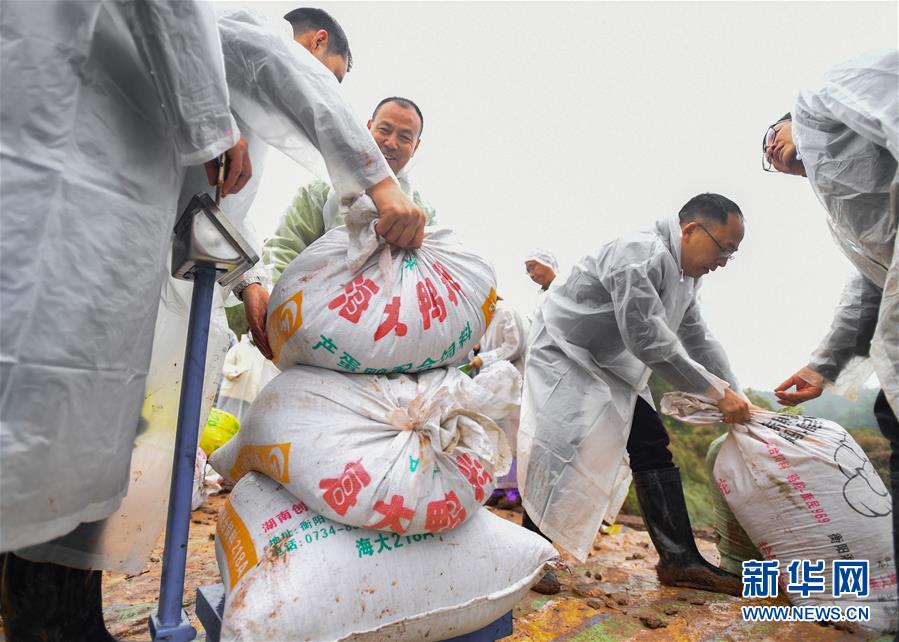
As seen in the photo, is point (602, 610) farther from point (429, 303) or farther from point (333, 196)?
point (333, 196)

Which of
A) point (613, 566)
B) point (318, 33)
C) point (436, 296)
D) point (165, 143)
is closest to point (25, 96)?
point (165, 143)

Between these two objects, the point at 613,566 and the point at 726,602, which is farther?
the point at 613,566

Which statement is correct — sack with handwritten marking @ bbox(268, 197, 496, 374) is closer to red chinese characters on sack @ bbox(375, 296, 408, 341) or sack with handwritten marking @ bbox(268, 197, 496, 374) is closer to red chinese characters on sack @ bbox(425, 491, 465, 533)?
red chinese characters on sack @ bbox(375, 296, 408, 341)

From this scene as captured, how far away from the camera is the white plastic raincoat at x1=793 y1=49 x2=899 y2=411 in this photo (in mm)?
1305

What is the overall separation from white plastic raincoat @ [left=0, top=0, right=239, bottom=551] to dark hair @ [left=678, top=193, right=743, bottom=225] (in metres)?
1.90

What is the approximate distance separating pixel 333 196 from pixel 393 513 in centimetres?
107

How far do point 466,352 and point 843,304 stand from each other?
1610 millimetres

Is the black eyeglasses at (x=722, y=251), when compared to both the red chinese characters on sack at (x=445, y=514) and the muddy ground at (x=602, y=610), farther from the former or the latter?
the red chinese characters on sack at (x=445, y=514)

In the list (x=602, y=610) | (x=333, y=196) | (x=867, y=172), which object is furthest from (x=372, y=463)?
(x=867, y=172)

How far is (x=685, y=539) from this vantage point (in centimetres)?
219

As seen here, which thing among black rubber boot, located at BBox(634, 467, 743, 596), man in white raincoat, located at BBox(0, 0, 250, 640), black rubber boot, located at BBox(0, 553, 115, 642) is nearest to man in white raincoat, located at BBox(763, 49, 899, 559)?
black rubber boot, located at BBox(634, 467, 743, 596)

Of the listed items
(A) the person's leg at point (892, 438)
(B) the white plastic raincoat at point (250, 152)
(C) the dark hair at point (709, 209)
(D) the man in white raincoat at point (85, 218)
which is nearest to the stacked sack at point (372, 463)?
(B) the white plastic raincoat at point (250, 152)

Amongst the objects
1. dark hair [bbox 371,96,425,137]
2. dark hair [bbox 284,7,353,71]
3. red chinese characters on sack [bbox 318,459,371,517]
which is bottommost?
red chinese characters on sack [bbox 318,459,371,517]

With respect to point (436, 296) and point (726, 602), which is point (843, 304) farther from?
point (436, 296)
